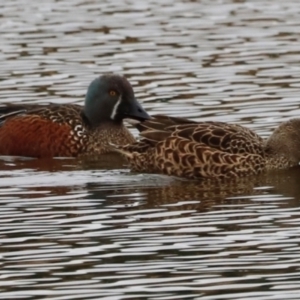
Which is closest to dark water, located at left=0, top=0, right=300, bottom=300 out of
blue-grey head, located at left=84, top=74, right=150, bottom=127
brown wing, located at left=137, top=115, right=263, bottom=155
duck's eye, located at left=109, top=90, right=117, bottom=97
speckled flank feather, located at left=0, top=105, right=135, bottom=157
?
speckled flank feather, located at left=0, top=105, right=135, bottom=157

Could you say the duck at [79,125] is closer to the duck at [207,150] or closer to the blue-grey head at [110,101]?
the blue-grey head at [110,101]

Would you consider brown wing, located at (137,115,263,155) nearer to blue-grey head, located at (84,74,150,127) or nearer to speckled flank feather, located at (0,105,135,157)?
blue-grey head, located at (84,74,150,127)

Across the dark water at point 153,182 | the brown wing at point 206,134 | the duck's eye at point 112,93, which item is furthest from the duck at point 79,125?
Answer: the brown wing at point 206,134

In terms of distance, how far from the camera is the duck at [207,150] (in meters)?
13.8

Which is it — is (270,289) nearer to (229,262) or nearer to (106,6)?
(229,262)

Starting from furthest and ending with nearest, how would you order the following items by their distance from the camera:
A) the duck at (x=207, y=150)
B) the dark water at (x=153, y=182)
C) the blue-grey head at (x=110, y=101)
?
the blue-grey head at (x=110, y=101) → the duck at (x=207, y=150) → the dark water at (x=153, y=182)

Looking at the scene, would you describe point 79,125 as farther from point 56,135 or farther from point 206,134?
point 206,134

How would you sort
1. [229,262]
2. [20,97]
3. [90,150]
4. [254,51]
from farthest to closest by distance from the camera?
[254,51], [20,97], [90,150], [229,262]

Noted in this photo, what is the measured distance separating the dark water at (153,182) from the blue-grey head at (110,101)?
586 mm

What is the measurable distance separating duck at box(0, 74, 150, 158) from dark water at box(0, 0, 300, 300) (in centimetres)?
29

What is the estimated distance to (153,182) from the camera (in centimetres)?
1354

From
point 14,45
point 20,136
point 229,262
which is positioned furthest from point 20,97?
point 229,262

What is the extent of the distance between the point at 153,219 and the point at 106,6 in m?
13.6

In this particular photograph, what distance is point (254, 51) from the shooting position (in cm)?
2041
